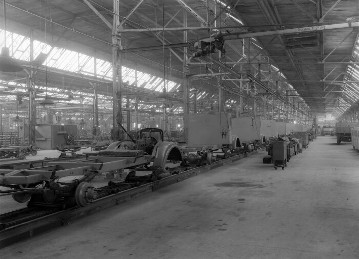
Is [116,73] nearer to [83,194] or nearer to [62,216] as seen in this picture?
[83,194]

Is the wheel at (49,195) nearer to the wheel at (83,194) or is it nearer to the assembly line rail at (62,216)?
the assembly line rail at (62,216)

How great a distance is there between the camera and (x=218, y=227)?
574 cm

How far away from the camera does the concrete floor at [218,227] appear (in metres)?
4.64

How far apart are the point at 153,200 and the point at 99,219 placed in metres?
1.86

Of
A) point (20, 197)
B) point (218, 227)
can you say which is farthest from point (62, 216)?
point (218, 227)

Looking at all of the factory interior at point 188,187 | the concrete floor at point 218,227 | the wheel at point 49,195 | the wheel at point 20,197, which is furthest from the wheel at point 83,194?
the wheel at point 20,197

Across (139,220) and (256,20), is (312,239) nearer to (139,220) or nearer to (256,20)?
(139,220)

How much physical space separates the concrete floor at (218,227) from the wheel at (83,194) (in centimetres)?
32

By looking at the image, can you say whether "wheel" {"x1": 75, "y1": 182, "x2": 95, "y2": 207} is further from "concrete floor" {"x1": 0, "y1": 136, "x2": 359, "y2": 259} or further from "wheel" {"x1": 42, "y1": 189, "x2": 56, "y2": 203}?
"wheel" {"x1": 42, "y1": 189, "x2": 56, "y2": 203}

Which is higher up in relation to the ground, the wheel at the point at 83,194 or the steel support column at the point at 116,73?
the steel support column at the point at 116,73

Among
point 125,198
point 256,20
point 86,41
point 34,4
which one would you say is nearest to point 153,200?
point 125,198

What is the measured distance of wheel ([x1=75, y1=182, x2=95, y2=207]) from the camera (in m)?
6.19

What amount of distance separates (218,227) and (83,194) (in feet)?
8.26

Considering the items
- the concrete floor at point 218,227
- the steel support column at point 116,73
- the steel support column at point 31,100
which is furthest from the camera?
the steel support column at point 31,100
